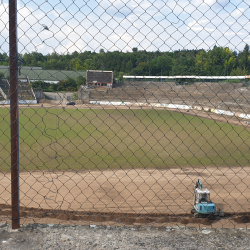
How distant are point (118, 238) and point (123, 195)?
513 cm

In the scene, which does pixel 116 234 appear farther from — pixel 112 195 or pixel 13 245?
pixel 112 195

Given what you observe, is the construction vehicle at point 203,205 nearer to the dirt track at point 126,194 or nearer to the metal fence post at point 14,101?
the dirt track at point 126,194

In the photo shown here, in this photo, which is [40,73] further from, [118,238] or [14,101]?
[118,238]

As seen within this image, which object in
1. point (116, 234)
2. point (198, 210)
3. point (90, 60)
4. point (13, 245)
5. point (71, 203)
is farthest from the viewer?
point (71, 203)

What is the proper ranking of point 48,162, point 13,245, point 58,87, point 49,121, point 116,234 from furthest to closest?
point 49,121 < point 48,162 < point 58,87 < point 116,234 < point 13,245

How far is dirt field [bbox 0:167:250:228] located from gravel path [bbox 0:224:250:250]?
315 cm

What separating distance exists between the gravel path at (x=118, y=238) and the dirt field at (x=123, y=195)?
3150 mm

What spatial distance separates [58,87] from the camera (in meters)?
4.33

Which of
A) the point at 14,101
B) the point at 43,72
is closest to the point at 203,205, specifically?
the point at 43,72

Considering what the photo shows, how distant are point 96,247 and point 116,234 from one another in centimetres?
24

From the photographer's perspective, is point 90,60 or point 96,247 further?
point 90,60

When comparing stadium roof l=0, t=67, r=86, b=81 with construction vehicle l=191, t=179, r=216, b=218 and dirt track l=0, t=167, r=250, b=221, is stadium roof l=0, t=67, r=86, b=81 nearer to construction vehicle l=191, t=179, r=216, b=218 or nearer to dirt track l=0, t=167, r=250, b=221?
dirt track l=0, t=167, r=250, b=221

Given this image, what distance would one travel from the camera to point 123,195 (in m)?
7.36

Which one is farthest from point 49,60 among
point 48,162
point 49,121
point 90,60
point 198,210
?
point 49,121
